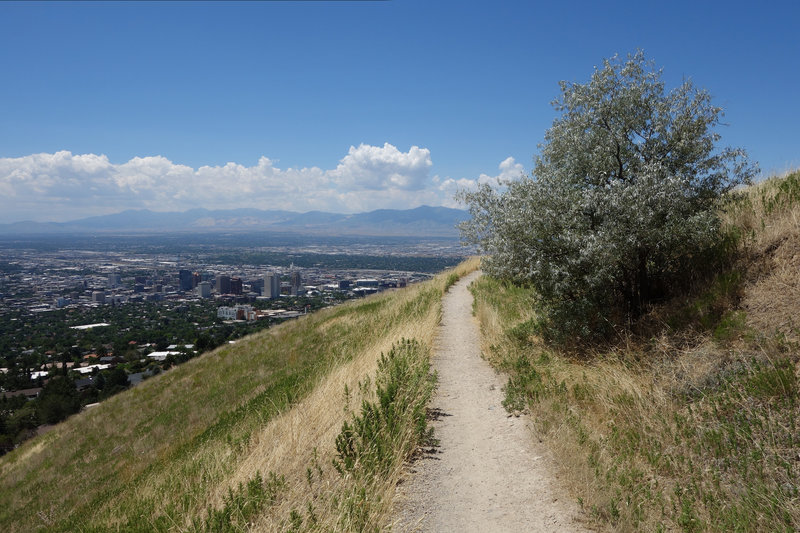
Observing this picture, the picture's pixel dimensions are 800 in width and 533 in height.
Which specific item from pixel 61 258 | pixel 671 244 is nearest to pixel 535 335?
pixel 671 244

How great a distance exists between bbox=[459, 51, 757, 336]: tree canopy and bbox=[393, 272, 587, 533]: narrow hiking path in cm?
267

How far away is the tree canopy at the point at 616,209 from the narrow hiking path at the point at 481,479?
2674 millimetres

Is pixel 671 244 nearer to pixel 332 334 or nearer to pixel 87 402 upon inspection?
pixel 332 334

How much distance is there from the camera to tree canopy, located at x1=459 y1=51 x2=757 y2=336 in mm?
7555

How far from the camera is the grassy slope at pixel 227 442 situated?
4.39 m

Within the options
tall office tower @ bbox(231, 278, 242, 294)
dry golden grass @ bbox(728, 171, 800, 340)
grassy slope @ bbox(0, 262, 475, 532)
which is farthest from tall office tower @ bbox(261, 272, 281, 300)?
dry golden grass @ bbox(728, 171, 800, 340)

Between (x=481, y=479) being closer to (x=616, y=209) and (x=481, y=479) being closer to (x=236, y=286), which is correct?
(x=616, y=209)

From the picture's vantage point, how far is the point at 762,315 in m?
6.38

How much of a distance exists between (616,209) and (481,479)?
211 inches

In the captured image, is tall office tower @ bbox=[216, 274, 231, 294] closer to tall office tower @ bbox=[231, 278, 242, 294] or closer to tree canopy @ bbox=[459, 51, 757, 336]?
tall office tower @ bbox=[231, 278, 242, 294]

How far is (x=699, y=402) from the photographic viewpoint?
5.35 metres

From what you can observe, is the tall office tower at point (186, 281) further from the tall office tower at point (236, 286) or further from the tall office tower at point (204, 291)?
the tall office tower at point (236, 286)

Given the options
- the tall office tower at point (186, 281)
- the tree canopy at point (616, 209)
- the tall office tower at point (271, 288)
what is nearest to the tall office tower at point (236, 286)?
the tall office tower at point (271, 288)

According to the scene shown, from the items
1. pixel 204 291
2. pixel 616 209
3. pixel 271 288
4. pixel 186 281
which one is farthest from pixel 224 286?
pixel 616 209
